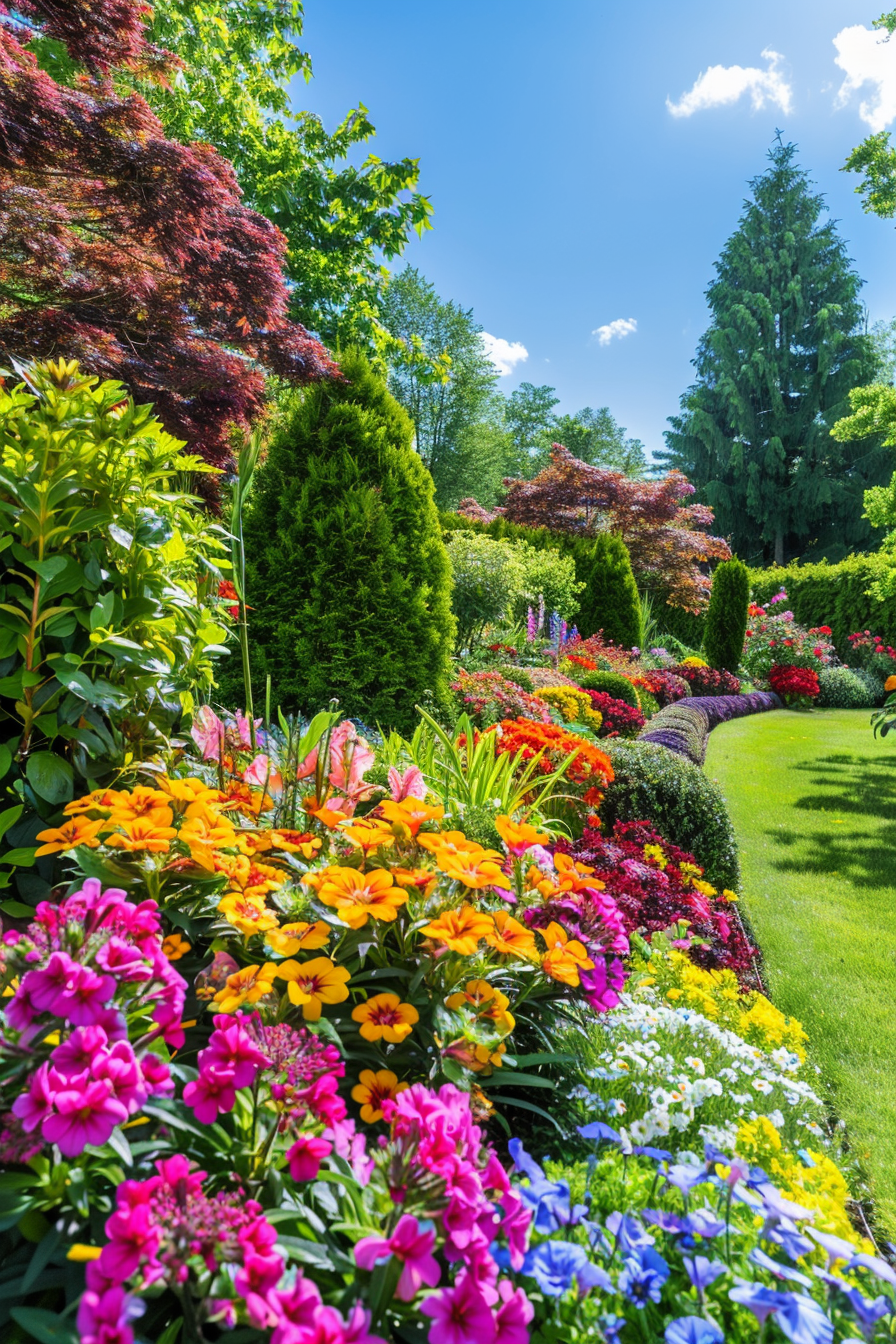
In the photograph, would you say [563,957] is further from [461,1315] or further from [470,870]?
[461,1315]

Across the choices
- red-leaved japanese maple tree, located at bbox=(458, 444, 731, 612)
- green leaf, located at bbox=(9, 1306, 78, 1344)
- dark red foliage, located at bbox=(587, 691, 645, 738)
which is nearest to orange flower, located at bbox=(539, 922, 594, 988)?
green leaf, located at bbox=(9, 1306, 78, 1344)

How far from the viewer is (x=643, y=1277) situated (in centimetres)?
81

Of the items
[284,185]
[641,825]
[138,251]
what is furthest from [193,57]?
[641,825]

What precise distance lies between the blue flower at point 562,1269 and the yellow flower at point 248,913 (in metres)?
0.57

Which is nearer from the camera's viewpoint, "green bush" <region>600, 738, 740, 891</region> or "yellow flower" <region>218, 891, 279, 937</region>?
"yellow flower" <region>218, 891, 279, 937</region>

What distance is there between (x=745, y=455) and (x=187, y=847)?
31.1 meters

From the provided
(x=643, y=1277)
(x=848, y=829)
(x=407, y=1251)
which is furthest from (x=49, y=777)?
(x=848, y=829)

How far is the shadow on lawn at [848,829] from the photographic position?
15.3ft

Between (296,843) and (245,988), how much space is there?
42 cm

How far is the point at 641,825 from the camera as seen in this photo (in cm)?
339

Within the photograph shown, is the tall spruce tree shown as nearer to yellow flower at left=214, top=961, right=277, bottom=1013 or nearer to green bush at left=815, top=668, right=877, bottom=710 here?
green bush at left=815, top=668, right=877, bottom=710

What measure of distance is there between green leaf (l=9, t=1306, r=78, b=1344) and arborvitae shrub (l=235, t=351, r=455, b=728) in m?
2.85

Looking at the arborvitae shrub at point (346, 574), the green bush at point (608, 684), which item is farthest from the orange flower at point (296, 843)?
the green bush at point (608, 684)

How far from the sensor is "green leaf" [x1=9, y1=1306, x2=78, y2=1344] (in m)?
0.65
